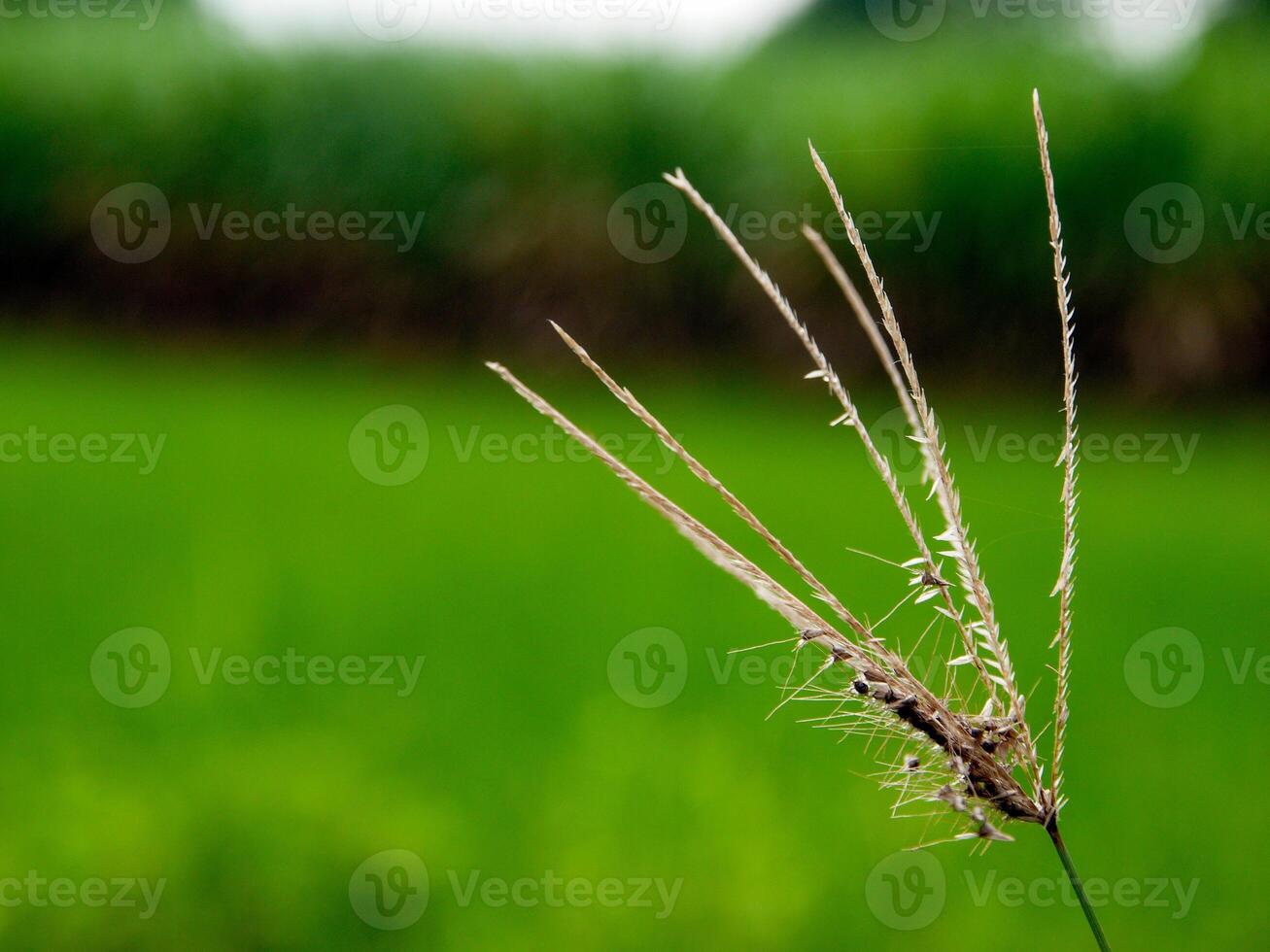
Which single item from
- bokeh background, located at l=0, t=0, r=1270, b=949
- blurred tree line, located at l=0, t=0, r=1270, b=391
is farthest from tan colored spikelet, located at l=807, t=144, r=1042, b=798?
blurred tree line, located at l=0, t=0, r=1270, b=391

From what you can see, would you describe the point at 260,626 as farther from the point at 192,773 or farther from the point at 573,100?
the point at 573,100

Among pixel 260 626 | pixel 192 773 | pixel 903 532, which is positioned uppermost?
pixel 903 532

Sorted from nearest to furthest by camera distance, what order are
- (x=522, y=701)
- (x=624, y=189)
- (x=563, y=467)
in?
(x=522, y=701), (x=563, y=467), (x=624, y=189)

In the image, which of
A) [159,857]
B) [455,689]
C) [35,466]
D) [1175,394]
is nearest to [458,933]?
[159,857]

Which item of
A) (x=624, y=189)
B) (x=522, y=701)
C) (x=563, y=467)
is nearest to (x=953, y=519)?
(x=522, y=701)

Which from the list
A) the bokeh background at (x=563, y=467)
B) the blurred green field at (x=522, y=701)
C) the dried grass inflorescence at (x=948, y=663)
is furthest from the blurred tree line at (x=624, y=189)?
the dried grass inflorescence at (x=948, y=663)

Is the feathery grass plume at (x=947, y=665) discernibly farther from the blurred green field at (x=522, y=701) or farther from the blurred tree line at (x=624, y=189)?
the blurred tree line at (x=624, y=189)

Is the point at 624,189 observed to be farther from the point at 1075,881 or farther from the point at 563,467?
the point at 1075,881
